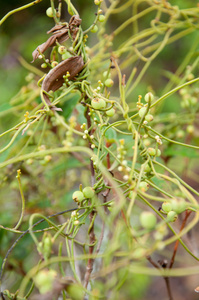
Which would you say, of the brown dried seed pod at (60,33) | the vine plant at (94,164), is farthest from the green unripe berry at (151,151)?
the brown dried seed pod at (60,33)

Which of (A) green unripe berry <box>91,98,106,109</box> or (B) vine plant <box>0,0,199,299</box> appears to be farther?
(A) green unripe berry <box>91,98,106,109</box>

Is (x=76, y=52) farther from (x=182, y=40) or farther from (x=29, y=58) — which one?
(x=182, y=40)

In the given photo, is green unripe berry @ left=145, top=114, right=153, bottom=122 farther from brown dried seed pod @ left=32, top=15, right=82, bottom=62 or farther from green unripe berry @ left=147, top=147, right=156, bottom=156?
brown dried seed pod @ left=32, top=15, right=82, bottom=62

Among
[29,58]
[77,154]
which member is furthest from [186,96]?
[29,58]

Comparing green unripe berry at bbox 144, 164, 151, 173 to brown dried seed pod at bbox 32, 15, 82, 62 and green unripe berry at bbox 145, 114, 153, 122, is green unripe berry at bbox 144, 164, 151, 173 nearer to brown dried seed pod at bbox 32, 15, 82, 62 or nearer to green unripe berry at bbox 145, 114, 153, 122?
green unripe berry at bbox 145, 114, 153, 122

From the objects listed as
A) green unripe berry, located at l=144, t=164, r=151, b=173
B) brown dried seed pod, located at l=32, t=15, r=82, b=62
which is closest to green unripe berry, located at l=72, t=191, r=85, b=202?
green unripe berry, located at l=144, t=164, r=151, b=173

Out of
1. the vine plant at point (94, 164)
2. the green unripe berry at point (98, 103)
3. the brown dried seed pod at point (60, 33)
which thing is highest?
the brown dried seed pod at point (60, 33)

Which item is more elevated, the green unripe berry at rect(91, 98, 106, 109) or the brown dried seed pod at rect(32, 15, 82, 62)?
the brown dried seed pod at rect(32, 15, 82, 62)

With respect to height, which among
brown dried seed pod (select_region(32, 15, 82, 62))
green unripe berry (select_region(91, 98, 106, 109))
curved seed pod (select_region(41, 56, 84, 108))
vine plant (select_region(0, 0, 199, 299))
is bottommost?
vine plant (select_region(0, 0, 199, 299))

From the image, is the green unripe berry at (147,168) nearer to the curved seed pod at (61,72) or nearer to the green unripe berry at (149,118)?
the green unripe berry at (149,118)

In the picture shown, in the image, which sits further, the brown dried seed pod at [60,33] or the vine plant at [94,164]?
the brown dried seed pod at [60,33]
